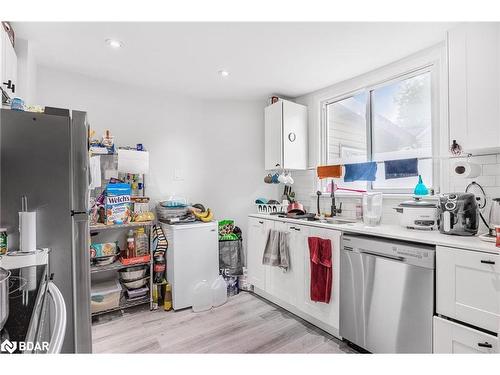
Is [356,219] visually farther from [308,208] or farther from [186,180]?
[186,180]

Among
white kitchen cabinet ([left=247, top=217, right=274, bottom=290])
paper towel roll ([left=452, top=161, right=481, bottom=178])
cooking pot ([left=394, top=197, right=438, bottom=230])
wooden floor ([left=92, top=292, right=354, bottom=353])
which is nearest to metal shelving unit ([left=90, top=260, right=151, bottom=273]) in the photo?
wooden floor ([left=92, top=292, right=354, bottom=353])

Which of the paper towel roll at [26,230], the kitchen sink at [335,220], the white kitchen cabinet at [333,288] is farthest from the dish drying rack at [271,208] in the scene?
the paper towel roll at [26,230]

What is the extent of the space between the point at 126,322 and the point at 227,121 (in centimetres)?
249

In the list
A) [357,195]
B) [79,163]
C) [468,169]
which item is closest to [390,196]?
[357,195]

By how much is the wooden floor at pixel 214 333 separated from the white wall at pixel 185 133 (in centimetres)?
125

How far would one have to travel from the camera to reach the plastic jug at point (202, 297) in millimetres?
2521

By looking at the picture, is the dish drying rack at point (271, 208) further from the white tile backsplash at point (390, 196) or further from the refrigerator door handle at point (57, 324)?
the refrigerator door handle at point (57, 324)

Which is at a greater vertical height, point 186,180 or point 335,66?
point 335,66

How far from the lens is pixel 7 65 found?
1.64 m

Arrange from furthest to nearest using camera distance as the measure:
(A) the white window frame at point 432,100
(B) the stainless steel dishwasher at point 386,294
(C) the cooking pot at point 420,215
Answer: (A) the white window frame at point 432,100 → (C) the cooking pot at point 420,215 → (B) the stainless steel dishwasher at point 386,294

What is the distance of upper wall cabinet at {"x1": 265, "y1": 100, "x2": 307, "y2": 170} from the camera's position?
3.03 meters

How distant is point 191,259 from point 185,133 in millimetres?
1526

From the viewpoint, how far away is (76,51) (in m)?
2.13

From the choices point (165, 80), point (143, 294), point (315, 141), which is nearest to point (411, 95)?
point (315, 141)
